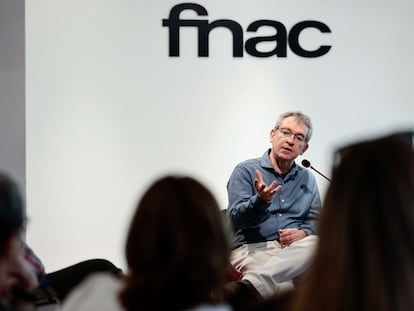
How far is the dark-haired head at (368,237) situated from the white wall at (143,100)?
3.63 metres

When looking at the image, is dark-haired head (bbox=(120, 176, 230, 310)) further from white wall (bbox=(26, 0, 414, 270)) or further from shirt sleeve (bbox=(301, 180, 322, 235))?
white wall (bbox=(26, 0, 414, 270))

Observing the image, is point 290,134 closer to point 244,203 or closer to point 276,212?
point 276,212

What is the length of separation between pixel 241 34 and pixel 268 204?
2.03 meters

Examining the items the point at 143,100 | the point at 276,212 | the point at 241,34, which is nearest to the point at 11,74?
the point at 143,100

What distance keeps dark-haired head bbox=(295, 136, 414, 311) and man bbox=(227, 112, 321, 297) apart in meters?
2.18

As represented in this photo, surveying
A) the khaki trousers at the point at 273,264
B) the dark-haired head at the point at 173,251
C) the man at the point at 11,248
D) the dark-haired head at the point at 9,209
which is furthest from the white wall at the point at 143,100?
the dark-haired head at the point at 173,251

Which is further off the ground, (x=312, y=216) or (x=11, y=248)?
(x=11, y=248)

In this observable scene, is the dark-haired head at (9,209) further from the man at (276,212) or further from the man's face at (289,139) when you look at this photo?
the man's face at (289,139)

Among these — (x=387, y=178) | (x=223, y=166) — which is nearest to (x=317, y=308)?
(x=387, y=178)

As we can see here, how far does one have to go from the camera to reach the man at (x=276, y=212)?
128 inches

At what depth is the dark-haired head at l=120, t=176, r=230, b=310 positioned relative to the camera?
45.6 inches

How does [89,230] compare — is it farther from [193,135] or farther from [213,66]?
[213,66]

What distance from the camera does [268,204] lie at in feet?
10.9

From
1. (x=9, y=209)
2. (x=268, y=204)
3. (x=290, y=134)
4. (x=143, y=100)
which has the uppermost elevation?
(x=143, y=100)
